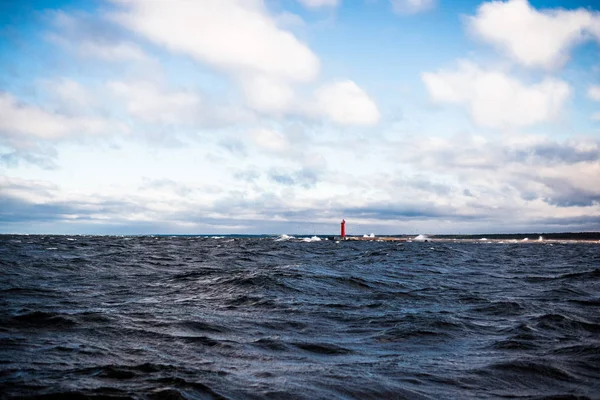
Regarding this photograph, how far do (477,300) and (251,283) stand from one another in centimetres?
1022

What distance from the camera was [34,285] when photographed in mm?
19047

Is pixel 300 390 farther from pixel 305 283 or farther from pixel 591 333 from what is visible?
pixel 305 283

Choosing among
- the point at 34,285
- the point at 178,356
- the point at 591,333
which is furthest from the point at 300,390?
the point at 34,285

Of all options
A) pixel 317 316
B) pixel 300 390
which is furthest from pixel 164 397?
pixel 317 316

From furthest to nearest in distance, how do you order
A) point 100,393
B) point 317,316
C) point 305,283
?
point 305,283, point 317,316, point 100,393

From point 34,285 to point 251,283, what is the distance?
9595mm

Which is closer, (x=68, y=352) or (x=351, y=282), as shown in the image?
(x=68, y=352)

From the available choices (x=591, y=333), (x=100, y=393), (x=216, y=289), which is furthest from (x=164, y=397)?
(x=216, y=289)

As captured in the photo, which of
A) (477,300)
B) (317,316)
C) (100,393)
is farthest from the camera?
(477,300)

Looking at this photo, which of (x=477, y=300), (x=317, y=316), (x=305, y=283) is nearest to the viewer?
(x=317, y=316)

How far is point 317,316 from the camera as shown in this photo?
14.2 metres

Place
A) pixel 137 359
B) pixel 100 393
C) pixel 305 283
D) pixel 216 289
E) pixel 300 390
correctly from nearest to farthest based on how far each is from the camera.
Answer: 1. pixel 100 393
2. pixel 300 390
3. pixel 137 359
4. pixel 216 289
5. pixel 305 283

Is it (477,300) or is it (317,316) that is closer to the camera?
→ (317,316)

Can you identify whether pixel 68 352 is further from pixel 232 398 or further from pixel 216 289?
pixel 216 289
